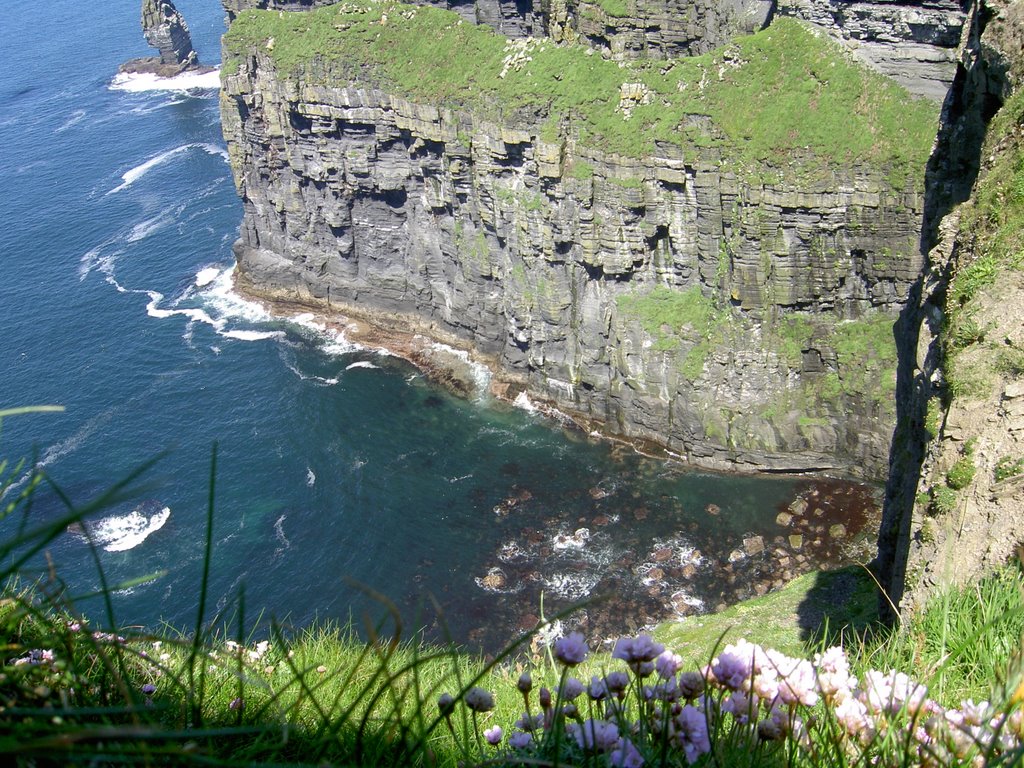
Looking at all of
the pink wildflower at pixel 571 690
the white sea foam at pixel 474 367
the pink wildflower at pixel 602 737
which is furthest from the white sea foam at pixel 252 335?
the pink wildflower at pixel 602 737

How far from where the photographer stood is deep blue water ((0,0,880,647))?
4950 centimetres

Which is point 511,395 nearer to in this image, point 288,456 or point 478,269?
point 478,269

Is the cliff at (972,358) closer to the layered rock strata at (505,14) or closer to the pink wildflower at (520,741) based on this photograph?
the pink wildflower at (520,741)

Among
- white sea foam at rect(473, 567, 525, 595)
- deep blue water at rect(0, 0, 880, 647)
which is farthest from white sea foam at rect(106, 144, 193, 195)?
white sea foam at rect(473, 567, 525, 595)

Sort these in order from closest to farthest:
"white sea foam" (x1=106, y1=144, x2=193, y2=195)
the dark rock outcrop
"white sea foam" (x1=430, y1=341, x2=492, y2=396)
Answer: the dark rock outcrop, "white sea foam" (x1=430, y1=341, x2=492, y2=396), "white sea foam" (x1=106, y1=144, x2=193, y2=195)

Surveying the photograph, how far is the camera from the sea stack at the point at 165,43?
416ft

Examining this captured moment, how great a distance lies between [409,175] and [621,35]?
18.3 meters

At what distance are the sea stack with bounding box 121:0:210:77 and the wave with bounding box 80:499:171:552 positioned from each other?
87.2m

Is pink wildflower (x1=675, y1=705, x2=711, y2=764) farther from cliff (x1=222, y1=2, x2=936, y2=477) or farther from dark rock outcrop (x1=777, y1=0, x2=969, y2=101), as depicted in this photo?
dark rock outcrop (x1=777, y1=0, x2=969, y2=101)

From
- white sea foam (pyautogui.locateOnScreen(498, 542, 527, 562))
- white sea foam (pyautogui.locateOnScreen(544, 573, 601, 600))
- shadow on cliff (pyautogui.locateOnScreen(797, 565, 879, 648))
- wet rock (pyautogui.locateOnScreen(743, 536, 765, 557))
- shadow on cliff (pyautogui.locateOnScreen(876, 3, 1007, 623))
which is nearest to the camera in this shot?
shadow on cliff (pyautogui.locateOnScreen(876, 3, 1007, 623))

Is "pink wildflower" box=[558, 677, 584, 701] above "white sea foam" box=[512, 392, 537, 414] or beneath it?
above

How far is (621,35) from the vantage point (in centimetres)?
6125

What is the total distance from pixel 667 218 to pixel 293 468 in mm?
27513

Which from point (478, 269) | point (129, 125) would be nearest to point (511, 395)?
point (478, 269)
